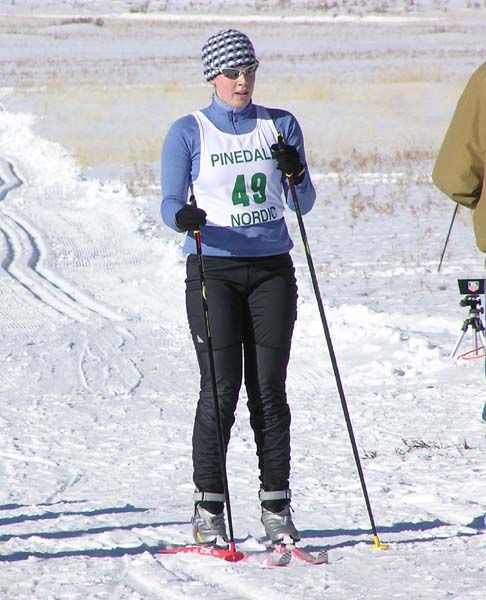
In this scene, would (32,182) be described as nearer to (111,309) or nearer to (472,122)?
(111,309)

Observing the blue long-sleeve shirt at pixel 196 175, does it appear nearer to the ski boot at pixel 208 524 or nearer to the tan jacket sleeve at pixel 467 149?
the tan jacket sleeve at pixel 467 149

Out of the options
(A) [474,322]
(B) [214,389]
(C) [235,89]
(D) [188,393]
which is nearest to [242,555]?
(B) [214,389]

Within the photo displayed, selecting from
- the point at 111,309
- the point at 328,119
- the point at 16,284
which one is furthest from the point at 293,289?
the point at 328,119

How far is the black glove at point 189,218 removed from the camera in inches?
179

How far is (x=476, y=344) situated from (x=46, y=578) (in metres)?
5.19

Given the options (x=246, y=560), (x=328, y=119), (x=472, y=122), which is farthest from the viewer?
(x=328, y=119)

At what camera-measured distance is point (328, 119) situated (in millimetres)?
A: 29547

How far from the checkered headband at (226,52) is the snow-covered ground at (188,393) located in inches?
79.2

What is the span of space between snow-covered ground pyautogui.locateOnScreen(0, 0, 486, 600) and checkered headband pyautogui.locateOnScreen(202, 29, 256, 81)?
2012 mm

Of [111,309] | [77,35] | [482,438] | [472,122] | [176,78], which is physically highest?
[77,35]

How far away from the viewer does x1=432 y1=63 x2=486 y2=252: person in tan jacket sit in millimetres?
4211

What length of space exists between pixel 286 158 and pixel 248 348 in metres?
0.81

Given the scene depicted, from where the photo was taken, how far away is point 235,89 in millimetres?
4742

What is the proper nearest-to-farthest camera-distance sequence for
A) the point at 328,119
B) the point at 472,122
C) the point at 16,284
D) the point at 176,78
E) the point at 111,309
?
1. the point at 472,122
2. the point at 111,309
3. the point at 16,284
4. the point at 328,119
5. the point at 176,78
